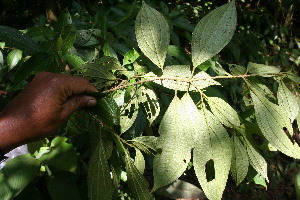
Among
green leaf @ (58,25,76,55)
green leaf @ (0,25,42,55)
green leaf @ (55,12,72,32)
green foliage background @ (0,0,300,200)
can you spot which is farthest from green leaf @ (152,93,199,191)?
green leaf @ (55,12,72,32)

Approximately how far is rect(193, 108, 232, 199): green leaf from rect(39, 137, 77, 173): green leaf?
0.69 m

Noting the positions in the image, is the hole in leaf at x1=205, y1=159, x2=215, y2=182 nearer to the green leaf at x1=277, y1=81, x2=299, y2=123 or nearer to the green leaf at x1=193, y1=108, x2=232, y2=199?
the green leaf at x1=193, y1=108, x2=232, y2=199

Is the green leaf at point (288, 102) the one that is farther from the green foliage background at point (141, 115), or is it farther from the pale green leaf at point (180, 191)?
the pale green leaf at point (180, 191)

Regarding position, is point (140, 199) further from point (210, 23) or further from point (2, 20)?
point (2, 20)

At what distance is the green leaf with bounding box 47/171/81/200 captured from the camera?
3.85 ft

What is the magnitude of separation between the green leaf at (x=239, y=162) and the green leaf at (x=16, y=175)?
75 centimetres

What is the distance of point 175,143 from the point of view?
Result: 0.62 m

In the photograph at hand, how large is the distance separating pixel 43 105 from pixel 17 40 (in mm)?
300

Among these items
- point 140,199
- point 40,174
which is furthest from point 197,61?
point 40,174

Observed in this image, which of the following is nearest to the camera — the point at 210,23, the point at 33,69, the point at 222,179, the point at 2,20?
the point at 222,179

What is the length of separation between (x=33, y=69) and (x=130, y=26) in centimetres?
71

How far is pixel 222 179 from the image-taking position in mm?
610

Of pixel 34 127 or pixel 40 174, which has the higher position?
pixel 34 127

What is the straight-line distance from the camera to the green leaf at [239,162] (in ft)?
2.19
